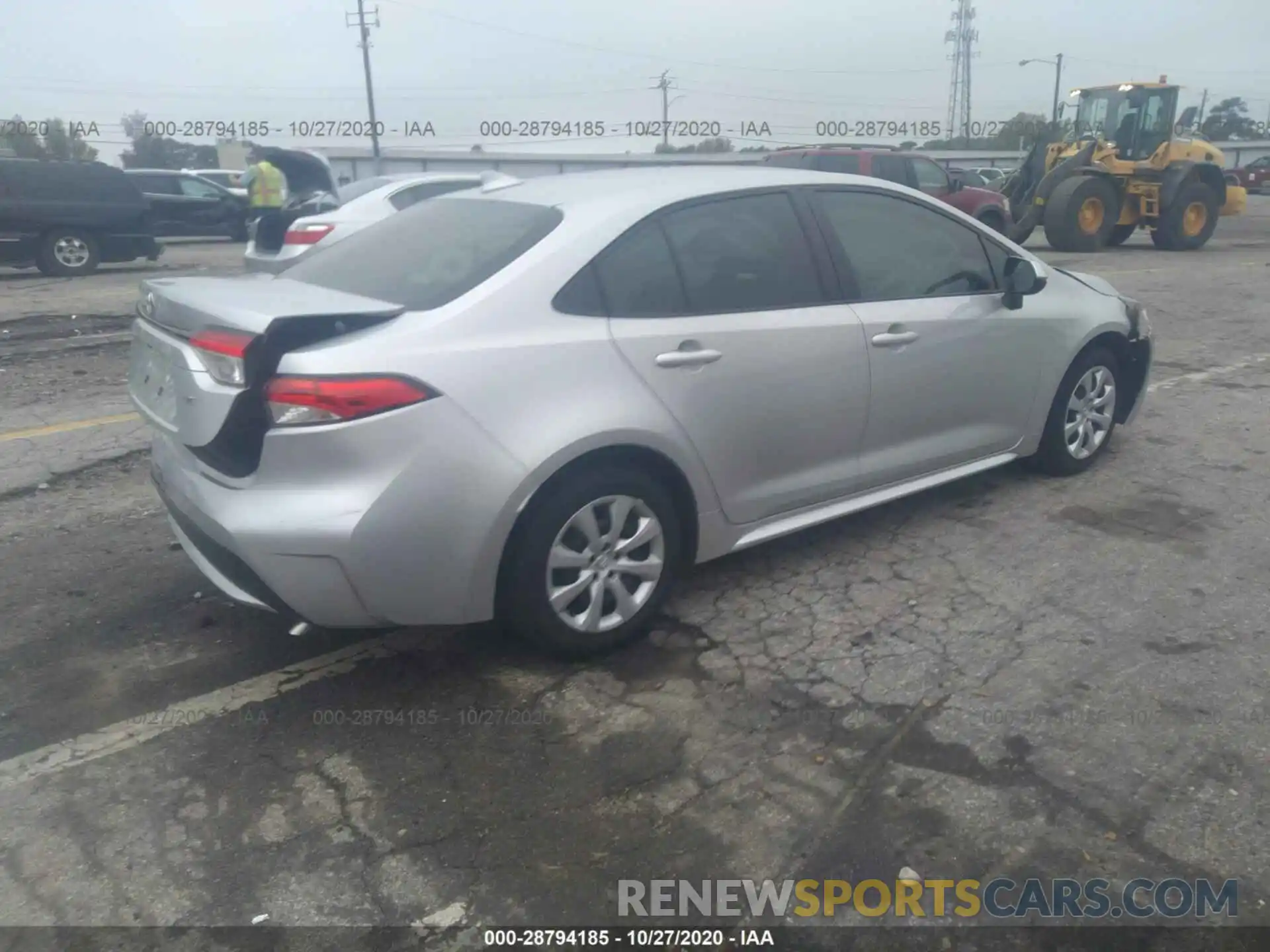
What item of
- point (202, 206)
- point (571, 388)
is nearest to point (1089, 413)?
point (571, 388)

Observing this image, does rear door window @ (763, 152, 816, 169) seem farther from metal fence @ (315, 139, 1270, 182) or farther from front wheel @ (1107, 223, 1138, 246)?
metal fence @ (315, 139, 1270, 182)

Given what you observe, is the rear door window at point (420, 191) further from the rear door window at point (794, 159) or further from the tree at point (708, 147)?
the tree at point (708, 147)

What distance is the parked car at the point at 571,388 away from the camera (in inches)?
119

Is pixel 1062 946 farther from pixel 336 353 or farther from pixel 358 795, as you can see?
pixel 336 353

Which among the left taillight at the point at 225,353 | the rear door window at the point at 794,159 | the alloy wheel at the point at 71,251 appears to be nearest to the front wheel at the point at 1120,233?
the rear door window at the point at 794,159

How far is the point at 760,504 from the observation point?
393 centimetres

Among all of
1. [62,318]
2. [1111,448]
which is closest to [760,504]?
[1111,448]

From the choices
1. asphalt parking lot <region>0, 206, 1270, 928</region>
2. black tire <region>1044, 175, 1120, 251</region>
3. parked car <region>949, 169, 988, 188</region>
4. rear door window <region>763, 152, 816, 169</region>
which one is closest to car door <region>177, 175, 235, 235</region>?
rear door window <region>763, 152, 816, 169</region>

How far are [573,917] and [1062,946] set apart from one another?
3.63ft

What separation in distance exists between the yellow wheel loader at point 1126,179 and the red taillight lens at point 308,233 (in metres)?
13.0

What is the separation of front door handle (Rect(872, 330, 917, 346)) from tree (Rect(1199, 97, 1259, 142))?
2932 inches

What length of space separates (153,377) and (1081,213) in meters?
17.5

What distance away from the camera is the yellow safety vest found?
16.1 m

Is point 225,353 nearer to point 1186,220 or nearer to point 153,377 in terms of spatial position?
point 153,377
